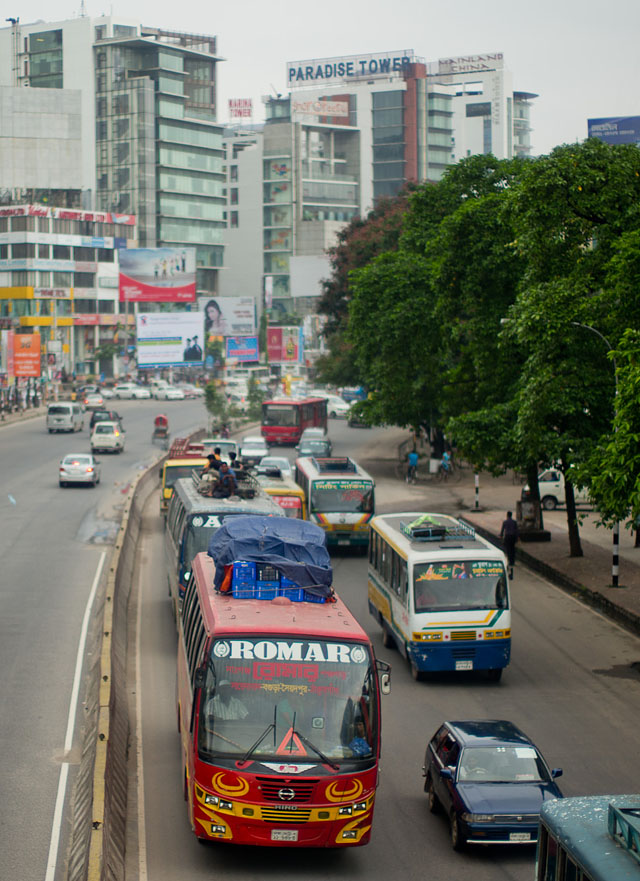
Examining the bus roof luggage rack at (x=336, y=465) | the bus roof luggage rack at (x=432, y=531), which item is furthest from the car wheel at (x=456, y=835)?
the bus roof luggage rack at (x=336, y=465)

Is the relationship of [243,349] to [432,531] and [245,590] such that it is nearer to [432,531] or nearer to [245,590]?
[432,531]

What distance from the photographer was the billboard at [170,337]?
308ft

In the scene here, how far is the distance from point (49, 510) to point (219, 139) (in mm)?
145834

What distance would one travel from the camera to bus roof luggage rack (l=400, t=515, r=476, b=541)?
69.1ft

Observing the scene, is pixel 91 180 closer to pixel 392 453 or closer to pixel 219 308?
pixel 219 308

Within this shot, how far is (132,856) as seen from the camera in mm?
12117

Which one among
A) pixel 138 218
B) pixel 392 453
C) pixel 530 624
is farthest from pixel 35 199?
pixel 530 624

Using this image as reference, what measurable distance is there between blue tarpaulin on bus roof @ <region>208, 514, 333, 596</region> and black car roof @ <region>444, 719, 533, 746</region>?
2.34 meters

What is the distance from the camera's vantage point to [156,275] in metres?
108

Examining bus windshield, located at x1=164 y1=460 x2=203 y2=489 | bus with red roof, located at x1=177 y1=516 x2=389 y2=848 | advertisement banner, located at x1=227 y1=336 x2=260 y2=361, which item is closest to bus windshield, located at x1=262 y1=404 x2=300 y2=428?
bus windshield, located at x1=164 y1=460 x2=203 y2=489

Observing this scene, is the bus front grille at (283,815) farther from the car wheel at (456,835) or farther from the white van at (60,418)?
the white van at (60,418)

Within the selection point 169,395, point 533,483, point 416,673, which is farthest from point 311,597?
point 169,395

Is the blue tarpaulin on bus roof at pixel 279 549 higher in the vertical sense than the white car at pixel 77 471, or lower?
higher

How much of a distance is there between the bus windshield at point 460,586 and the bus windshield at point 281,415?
50.4 meters
